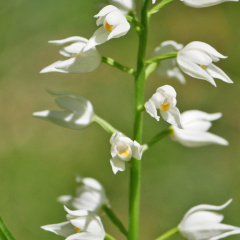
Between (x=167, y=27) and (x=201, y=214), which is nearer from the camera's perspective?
(x=201, y=214)

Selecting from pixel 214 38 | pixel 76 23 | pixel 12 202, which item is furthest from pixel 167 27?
pixel 12 202

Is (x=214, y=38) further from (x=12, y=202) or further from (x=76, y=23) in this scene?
(x=12, y=202)

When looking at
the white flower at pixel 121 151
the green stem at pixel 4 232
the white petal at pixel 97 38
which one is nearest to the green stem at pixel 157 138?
the white flower at pixel 121 151

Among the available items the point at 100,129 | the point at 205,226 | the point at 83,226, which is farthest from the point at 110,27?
the point at 100,129

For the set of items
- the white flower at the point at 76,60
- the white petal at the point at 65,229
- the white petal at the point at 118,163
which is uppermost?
the white flower at the point at 76,60

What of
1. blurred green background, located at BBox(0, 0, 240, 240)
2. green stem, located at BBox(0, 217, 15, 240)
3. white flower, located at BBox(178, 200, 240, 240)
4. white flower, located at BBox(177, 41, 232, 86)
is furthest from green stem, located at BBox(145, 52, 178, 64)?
blurred green background, located at BBox(0, 0, 240, 240)

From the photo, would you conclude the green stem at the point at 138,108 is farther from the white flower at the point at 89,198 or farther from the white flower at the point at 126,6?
the white flower at the point at 89,198

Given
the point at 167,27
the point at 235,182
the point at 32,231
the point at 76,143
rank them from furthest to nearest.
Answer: the point at 167,27 → the point at 76,143 → the point at 235,182 → the point at 32,231

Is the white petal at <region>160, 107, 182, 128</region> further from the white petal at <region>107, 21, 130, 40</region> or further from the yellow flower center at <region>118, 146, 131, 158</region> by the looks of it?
the white petal at <region>107, 21, 130, 40</region>
